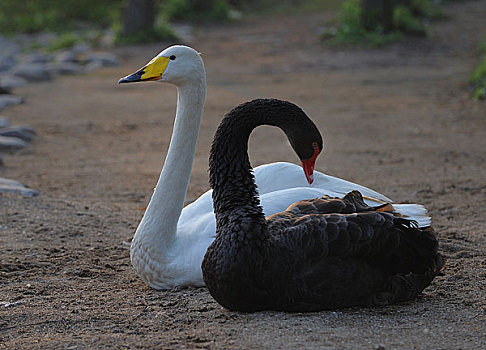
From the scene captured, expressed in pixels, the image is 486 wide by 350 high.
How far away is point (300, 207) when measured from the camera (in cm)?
410

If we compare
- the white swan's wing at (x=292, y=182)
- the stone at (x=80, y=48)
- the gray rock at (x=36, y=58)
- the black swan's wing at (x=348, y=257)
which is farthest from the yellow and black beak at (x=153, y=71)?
the stone at (x=80, y=48)

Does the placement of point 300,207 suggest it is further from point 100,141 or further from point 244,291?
point 100,141

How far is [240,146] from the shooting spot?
394 cm

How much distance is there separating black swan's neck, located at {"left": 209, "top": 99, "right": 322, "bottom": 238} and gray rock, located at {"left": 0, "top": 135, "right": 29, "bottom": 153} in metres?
5.66

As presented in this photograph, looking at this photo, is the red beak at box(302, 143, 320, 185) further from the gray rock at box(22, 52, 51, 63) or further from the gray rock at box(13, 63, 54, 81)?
the gray rock at box(22, 52, 51, 63)

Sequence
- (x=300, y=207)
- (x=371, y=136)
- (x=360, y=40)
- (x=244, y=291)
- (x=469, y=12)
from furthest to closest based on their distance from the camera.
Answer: (x=469, y=12) < (x=360, y=40) < (x=371, y=136) < (x=300, y=207) < (x=244, y=291)

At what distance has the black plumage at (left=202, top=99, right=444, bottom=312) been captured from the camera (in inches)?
144

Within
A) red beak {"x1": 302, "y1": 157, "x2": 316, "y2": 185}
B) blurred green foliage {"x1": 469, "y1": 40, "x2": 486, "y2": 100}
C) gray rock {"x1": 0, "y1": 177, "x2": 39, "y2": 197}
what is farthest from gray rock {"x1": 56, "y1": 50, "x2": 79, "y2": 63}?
red beak {"x1": 302, "y1": 157, "x2": 316, "y2": 185}

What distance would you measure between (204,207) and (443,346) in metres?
1.91

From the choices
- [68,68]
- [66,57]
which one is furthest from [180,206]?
[66,57]

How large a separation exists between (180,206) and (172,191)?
105mm

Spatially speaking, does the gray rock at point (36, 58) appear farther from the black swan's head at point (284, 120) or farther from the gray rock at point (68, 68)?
the black swan's head at point (284, 120)

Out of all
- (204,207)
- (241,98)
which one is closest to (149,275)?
(204,207)

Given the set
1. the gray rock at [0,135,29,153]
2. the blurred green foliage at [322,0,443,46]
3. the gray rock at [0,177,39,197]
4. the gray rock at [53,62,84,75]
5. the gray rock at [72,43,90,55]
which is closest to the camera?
the gray rock at [0,177,39,197]
